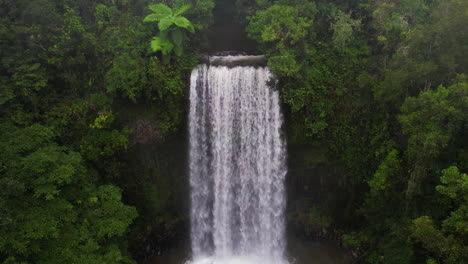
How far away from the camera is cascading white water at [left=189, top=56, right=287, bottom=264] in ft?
47.8

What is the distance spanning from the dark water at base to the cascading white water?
532 mm

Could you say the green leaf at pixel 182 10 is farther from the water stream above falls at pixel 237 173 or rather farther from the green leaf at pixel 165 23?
the water stream above falls at pixel 237 173

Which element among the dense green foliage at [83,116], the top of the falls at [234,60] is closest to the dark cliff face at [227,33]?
the top of the falls at [234,60]

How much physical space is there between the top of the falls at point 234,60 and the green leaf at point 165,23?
2.31m

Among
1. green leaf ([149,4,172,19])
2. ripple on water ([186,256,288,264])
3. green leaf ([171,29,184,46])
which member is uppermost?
green leaf ([149,4,172,19])

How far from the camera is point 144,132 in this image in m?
14.8

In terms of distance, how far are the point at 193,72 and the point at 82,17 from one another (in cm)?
581

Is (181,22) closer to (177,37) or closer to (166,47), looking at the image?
(177,37)

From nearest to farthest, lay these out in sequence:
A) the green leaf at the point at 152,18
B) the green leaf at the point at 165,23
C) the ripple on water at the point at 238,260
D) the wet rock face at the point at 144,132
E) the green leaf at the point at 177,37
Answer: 1. the green leaf at the point at 165,23
2. the green leaf at the point at 177,37
3. the green leaf at the point at 152,18
4. the wet rock face at the point at 144,132
5. the ripple on water at the point at 238,260

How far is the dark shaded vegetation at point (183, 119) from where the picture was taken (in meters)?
10.8

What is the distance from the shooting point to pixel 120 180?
14.7m

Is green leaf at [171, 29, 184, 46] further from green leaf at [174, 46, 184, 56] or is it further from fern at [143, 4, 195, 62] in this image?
green leaf at [174, 46, 184, 56]

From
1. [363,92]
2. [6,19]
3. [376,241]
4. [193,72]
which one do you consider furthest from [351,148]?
[6,19]

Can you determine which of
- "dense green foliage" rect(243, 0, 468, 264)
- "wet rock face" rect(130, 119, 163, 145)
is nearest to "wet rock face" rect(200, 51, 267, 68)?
"dense green foliage" rect(243, 0, 468, 264)
